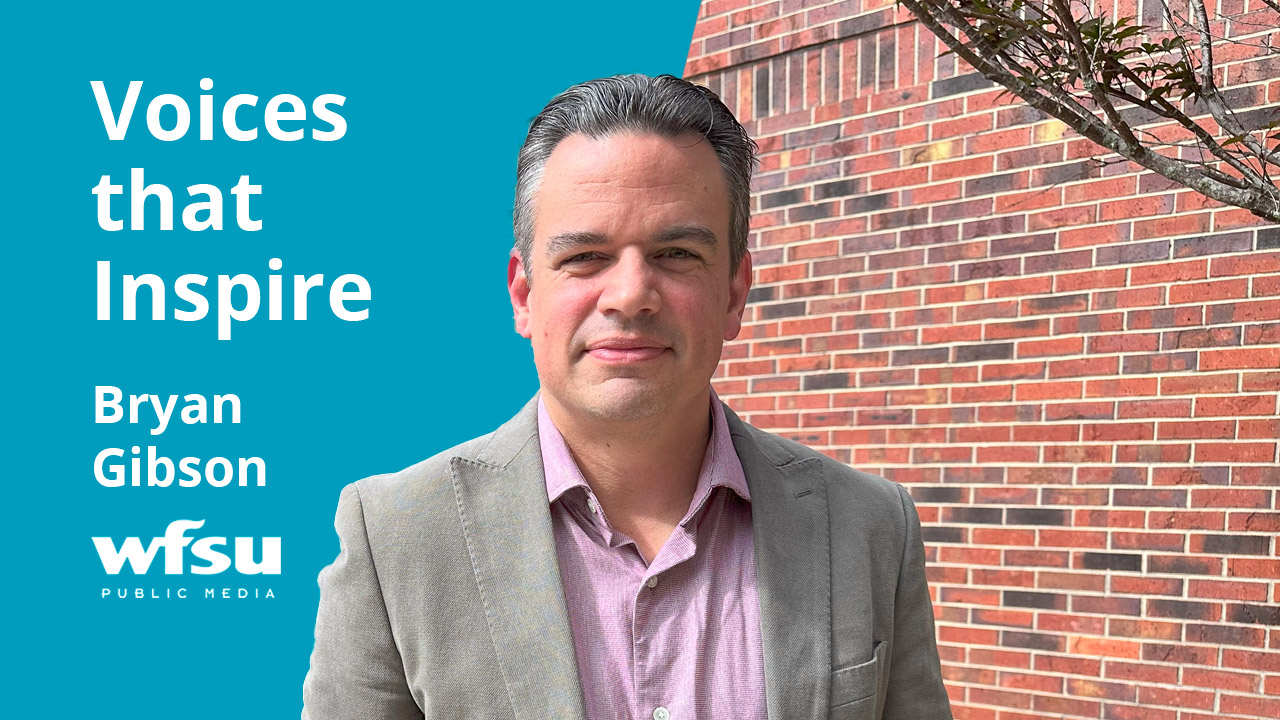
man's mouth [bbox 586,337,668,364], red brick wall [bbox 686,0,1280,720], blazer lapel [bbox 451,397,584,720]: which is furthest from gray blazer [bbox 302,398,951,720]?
red brick wall [bbox 686,0,1280,720]

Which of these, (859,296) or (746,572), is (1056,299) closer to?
(859,296)

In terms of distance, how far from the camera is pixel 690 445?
2115 millimetres

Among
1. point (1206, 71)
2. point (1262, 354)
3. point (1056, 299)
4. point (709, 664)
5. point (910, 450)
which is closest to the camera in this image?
point (709, 664)

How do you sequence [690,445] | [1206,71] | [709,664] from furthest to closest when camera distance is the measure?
[1206,71]
[690,445]
[709,664]

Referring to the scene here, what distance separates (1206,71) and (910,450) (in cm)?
265

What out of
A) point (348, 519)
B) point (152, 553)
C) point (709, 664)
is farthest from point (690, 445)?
point (152, 553)

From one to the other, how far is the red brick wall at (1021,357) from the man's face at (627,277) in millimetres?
2702

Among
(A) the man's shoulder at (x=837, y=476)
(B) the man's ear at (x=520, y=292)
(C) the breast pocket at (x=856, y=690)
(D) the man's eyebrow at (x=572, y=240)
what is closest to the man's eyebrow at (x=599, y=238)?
(D) the man's eyebrow at (x=572, y=240)

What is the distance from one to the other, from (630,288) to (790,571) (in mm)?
536

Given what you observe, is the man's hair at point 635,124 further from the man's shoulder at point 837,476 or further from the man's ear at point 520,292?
the man's shoulder at point 837,476

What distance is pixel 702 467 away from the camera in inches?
84.4

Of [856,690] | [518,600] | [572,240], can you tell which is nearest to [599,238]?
[572,240]

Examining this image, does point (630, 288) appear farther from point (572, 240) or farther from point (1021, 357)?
point (1021, 357)

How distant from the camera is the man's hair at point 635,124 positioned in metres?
2.01
